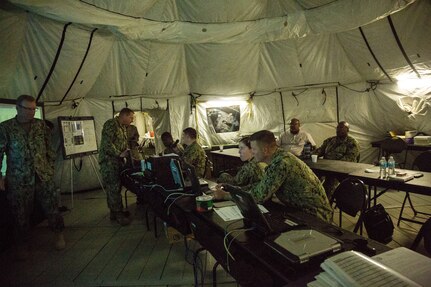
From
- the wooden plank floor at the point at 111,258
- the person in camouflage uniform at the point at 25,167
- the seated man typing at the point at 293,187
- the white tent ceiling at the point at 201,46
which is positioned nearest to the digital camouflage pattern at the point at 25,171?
the person in camouflage uniform at the point at 25,167

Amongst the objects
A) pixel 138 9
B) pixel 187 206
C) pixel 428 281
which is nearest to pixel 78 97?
pixel 138 9

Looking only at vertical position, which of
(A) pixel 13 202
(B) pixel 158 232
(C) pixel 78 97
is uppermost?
(C) pixel 78 97

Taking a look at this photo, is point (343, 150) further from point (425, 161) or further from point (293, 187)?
point (293, 187)

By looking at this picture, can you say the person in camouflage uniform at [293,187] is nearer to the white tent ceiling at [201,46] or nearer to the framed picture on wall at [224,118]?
the white tent ceiling at [201,46]

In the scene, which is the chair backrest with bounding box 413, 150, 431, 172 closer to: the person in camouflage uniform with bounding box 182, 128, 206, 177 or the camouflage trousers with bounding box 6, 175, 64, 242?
the person in camouflage uniform with bounding box 182, 128, 206, 177

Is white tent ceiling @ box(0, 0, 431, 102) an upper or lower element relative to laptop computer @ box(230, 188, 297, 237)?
upper

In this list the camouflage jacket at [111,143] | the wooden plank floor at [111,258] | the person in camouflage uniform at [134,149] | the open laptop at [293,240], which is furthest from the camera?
the person in camouflage uniform at [134,149]

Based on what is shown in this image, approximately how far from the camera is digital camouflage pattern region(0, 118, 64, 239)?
3.14 meters

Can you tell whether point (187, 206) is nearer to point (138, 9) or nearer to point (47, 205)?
point (47, 205)

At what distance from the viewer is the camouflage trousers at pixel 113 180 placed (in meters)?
4.21

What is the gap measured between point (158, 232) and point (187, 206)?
1852 mm

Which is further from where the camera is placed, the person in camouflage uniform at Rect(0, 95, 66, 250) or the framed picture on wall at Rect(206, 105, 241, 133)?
the framed picture on wall at Rect(206, 105, 241, 133)

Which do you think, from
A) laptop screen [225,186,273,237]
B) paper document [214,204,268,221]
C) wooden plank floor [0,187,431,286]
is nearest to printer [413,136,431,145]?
wooden plank floor [0,187,431,286]

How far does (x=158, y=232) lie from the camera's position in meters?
3.92
